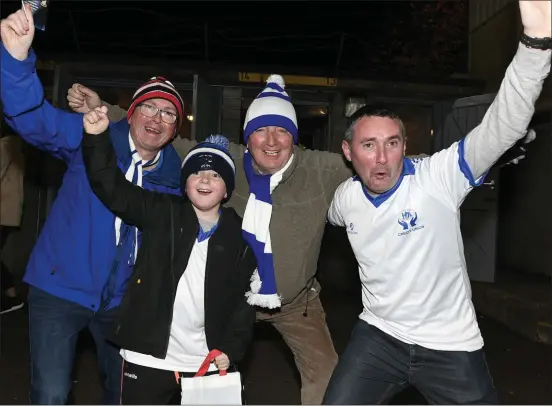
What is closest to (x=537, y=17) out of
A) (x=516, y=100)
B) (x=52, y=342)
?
(x=516, y=100)

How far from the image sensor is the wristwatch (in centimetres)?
225

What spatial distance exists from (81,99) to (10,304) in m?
4.93

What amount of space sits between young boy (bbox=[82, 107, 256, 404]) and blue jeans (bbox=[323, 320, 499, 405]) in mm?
562

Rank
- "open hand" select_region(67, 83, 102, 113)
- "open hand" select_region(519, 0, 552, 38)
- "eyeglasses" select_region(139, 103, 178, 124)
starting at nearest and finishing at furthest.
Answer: "open hand" select_region(519, 0, 552, 38), "eyeglasses" select_region(139, 103, 178, 124), "open hand" select_region(67, 83, 102, 113)

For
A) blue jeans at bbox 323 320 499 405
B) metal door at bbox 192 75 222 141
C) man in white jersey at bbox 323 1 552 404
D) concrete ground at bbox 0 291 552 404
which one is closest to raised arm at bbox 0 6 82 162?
man in white jersey at bbox 323 1 552 404

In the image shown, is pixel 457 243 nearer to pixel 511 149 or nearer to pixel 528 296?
pixel 511 149

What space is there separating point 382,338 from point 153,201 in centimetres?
136

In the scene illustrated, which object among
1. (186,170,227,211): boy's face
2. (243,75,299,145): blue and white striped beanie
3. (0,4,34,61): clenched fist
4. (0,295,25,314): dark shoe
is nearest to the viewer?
(0,4,34,61): clenched fist

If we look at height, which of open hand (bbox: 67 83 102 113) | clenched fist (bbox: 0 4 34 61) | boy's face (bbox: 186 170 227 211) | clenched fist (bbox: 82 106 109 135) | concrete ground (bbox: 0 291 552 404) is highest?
clenched fist (bbox: 0 4 34 61)

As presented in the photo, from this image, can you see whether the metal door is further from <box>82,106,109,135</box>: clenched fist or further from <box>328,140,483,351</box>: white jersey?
<box>328,140,483,351</box>: white jersey

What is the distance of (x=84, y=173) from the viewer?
291 centimetres

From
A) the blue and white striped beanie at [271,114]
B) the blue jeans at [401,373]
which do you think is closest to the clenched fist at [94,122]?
the blue and white striped beanie at [271,114]

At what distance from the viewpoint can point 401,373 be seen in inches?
114

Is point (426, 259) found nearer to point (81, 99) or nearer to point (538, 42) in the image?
point (538, 42)
